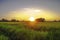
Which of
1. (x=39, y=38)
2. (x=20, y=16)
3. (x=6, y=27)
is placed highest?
(x=20, y=16)

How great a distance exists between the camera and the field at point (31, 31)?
217 centimetres

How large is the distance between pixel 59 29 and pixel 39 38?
272mm

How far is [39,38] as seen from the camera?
2168 millimetres

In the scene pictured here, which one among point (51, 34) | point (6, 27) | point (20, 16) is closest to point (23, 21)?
point (20, 16)

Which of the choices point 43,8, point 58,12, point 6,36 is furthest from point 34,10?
point 6,36

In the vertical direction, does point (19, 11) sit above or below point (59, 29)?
above

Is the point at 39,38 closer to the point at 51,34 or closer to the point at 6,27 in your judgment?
the point at 51,34

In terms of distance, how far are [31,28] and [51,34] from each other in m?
0.26

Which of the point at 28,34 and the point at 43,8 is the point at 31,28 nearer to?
the point at 28,34

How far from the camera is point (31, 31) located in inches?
86.7

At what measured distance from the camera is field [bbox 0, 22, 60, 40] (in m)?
2.17

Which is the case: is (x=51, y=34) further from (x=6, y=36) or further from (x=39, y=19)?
(x=6, y=36)

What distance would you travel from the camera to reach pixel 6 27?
7.42ft

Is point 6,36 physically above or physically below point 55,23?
below
